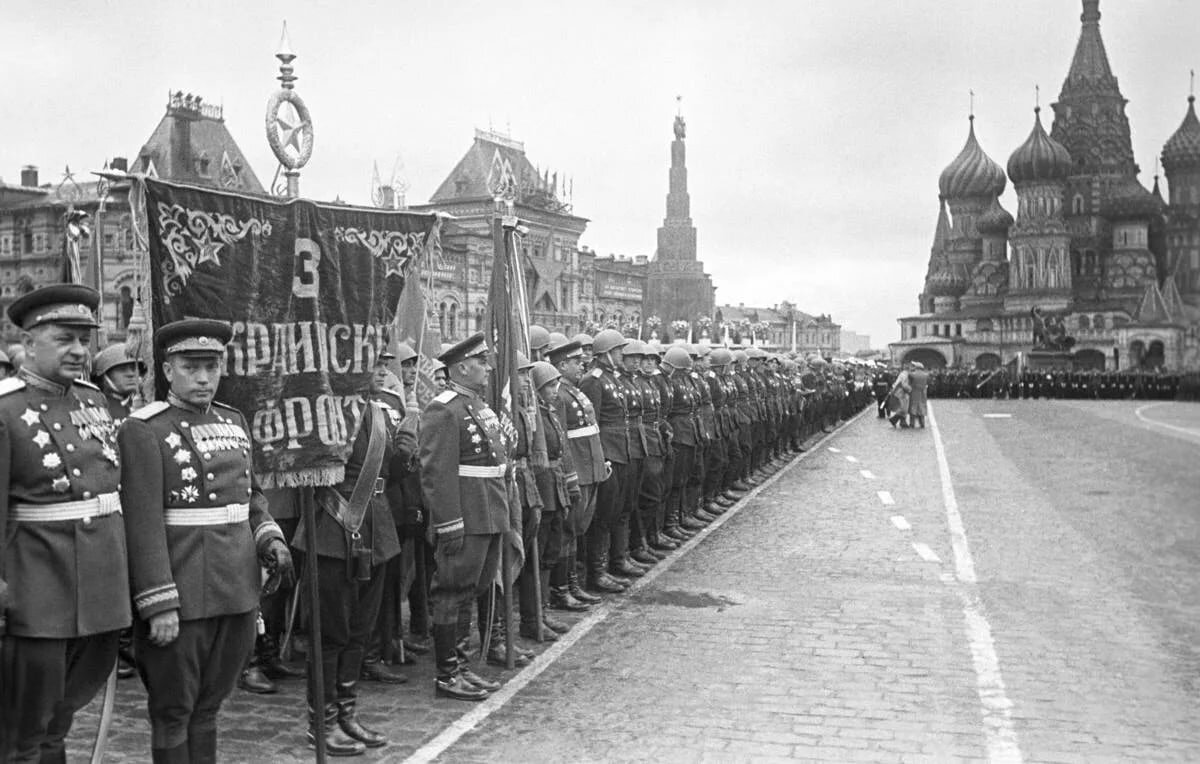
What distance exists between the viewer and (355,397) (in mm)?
6520

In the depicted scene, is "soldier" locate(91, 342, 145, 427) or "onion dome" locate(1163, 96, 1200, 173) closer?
"soldier" locate(91, 342, 145, 427)

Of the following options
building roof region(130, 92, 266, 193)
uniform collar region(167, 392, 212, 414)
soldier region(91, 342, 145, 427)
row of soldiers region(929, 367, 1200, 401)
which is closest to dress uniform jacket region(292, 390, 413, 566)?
uniform collar region(167, 392, 212, 414)

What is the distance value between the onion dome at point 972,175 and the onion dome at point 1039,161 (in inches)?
524

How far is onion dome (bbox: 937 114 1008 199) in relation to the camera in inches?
4341

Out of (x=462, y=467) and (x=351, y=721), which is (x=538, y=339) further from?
(x=351, y=721)

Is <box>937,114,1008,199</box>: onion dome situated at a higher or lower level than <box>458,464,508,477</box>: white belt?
higher

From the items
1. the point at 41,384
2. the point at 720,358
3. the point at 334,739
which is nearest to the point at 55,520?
the point at 41,384

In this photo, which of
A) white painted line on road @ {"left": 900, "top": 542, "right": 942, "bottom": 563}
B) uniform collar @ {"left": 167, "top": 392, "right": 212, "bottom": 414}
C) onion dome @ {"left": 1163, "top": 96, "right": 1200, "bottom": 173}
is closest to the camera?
uniform collar @ {"left": 167, "top": 392, "right": 212, "bottom": 414}

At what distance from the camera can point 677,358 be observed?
14070 mm

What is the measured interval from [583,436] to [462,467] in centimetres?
275

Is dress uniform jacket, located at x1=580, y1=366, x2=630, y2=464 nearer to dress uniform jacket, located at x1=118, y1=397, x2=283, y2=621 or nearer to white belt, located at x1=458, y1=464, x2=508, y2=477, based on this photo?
white belt, located at x1=458, y1=464, x2=508, y2=477

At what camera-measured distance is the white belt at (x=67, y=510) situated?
4.39 m

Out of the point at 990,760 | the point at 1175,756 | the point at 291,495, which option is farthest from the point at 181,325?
the point at 1175,756

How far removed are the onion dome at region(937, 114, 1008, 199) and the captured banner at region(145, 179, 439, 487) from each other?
364 feet
